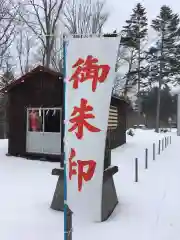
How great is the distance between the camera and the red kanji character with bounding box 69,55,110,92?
4.91 m

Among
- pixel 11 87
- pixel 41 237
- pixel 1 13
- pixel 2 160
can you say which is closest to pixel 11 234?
pixel 41 237

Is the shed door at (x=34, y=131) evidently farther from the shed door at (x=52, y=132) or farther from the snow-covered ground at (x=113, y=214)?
the snow-covered ground at (x=113, y=214)

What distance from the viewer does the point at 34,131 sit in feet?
49.4

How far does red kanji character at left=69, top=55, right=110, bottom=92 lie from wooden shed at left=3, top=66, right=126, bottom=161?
359 inches

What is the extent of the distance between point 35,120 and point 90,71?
1040cm

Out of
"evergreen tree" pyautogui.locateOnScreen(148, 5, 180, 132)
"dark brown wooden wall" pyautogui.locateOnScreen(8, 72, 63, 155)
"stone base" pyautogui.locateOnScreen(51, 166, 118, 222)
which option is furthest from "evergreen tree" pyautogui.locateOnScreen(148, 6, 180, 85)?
"stone base" pyautogui.locateOnScreen(51, 166, 118, 222)

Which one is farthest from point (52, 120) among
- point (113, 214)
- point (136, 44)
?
point (136, 44)

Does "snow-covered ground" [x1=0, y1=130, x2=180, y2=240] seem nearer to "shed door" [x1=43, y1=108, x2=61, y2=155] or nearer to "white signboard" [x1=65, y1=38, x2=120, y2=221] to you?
"white signboard" [x1=65, y1=38, x2=120, y2=221]

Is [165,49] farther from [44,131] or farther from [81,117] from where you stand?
[81,117]

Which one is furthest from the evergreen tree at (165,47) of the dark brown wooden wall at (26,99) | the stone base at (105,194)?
the stone base at (105,194)

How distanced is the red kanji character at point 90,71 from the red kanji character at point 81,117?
27 centimetres

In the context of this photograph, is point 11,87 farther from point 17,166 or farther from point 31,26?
point 31,26

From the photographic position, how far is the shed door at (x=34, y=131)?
1484cm

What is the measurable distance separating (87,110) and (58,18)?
21809 mm
